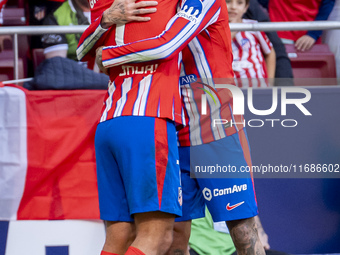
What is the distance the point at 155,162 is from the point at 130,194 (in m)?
0.15

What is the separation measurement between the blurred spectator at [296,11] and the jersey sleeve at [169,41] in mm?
2364

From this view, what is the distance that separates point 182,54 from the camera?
2447 millimetres

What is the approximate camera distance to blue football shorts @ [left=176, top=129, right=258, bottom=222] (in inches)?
95.3

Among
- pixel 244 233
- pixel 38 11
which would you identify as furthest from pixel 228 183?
pixel 38 11

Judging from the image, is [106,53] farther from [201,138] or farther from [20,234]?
[20,234]

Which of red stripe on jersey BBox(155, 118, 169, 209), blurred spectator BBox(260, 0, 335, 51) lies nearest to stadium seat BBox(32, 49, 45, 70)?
blurred spectator BBox(260, 0, 335, 51)

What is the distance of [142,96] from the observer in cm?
218

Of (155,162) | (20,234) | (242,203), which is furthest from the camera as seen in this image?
(20,234)

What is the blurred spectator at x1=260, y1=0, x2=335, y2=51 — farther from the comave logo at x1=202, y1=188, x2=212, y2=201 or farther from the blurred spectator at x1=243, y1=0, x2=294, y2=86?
the comave logo at x1=202, y1=188, x2=212, y2=201

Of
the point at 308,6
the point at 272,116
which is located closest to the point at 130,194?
the point at 272,116

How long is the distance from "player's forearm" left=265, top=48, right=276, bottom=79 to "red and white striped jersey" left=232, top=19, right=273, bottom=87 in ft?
0.09

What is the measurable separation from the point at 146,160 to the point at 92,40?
60cm

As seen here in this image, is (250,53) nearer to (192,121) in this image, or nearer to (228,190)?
(192,121)

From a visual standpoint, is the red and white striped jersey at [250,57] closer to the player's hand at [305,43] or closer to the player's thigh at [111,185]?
the player's hand at [305,43]
